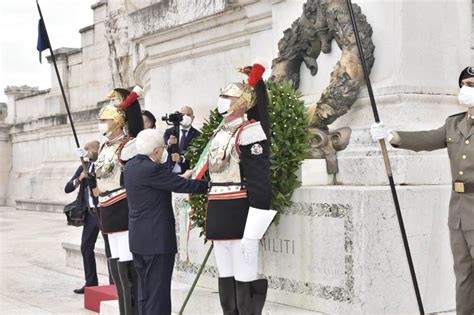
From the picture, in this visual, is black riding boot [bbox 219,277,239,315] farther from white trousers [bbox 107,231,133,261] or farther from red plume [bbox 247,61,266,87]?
red plume [bbox 247,61,266,87]

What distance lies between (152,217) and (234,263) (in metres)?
0.74

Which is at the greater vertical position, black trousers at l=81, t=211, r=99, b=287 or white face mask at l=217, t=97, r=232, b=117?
→ white face mask at l=217, t=97, r=232, b=117

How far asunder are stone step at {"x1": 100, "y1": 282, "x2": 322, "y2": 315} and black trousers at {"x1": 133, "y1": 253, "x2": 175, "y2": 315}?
23.0 inches

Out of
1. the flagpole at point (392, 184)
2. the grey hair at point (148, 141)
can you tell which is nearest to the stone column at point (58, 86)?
the grey hair at point (148, 141)

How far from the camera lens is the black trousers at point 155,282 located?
5.68m

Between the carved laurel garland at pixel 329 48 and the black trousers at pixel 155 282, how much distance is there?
60.8 inches

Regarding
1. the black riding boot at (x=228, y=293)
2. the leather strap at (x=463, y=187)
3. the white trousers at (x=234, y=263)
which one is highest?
the leather strap at (x=463, y=187)

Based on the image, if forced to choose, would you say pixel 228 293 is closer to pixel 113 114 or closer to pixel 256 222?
pixel 256 222

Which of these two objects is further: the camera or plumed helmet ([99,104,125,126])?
the camera

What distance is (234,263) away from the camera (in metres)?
5.25

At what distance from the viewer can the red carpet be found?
24.9ft

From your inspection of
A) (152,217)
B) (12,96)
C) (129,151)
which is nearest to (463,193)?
(152,217)

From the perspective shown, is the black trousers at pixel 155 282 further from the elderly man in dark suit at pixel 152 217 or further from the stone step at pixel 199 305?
the stone step at pixel 199 305

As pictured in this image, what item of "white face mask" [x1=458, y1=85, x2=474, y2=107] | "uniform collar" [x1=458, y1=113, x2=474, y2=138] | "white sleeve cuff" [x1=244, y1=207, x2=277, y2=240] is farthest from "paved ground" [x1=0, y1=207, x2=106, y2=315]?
"white face mask" [x1=458, y1=85, x2=474, y2=107]
